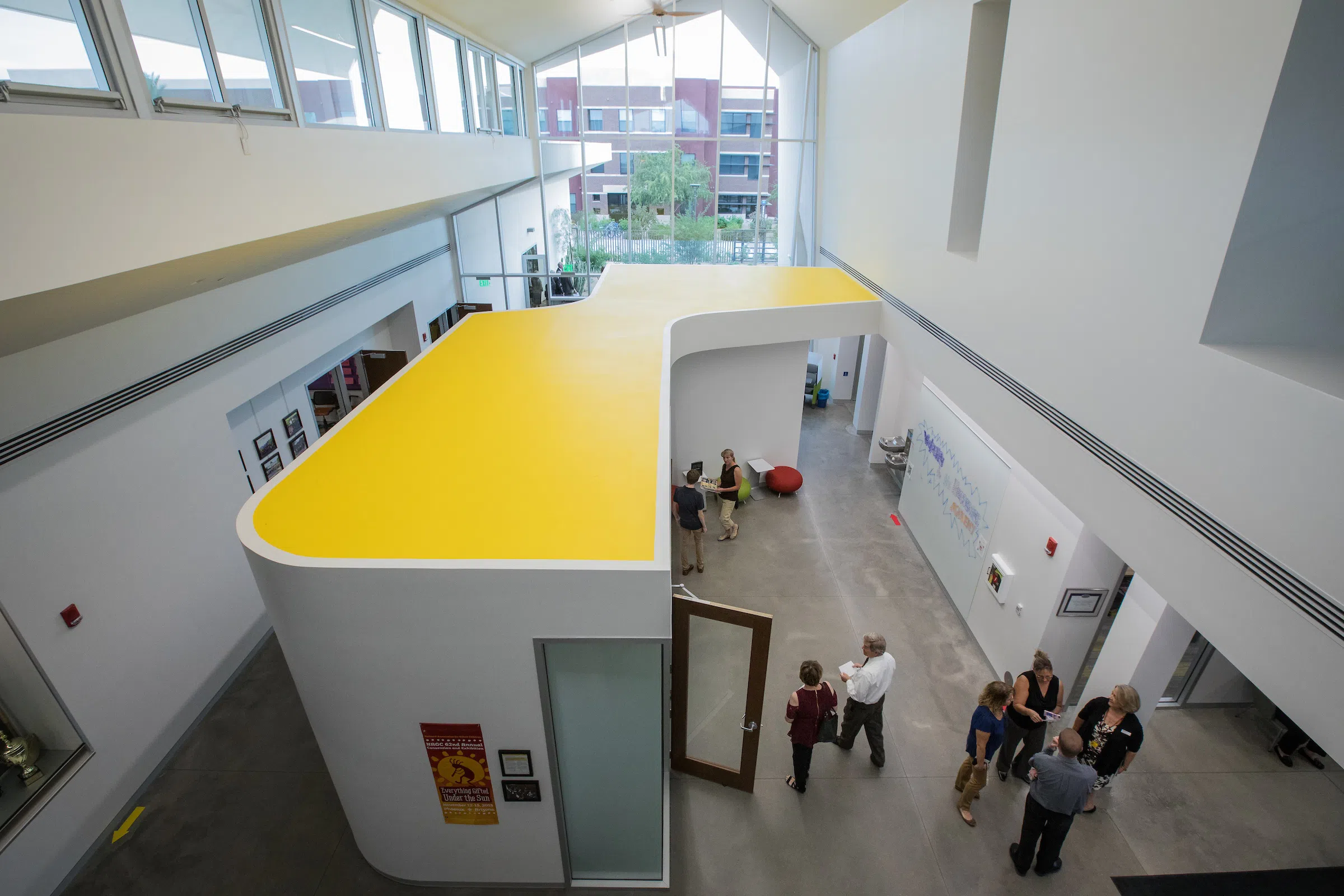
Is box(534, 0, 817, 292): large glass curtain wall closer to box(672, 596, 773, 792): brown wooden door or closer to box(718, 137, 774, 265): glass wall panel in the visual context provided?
box(718, 137, 774, 265): glass wall panel

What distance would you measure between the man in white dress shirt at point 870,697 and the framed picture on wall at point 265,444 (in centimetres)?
644

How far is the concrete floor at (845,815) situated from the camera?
4254mm

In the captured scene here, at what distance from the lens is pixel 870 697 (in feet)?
15.8

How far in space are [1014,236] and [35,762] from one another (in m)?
8.03

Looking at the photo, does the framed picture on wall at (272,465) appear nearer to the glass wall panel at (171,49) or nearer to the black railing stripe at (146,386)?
the black railing stripe at (146,386)

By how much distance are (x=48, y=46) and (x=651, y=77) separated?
11544 millimetres

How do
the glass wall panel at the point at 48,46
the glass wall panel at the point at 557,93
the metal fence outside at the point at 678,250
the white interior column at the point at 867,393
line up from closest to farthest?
the glass wall panel at the point at 48,46 < the white interior column at the point at 867,393 < the glass wall panel at the point at 557,93 < the metal fence outside at the point at 678,250

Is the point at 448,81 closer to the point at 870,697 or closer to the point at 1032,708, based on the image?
the point at 870,697

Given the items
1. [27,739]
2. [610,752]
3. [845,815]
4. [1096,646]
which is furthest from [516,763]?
[1096,646]

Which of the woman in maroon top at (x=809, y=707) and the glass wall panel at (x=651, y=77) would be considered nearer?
the woman in maroon top at (x=809, y=707)

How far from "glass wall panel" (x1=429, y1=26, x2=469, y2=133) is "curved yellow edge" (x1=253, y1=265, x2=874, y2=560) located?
11.2 ft

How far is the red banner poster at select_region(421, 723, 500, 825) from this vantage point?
357 centimetres

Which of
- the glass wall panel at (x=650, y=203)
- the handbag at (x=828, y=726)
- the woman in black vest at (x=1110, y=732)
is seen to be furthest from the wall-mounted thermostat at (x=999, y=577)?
the glass wall panel at (x=650, y=203)

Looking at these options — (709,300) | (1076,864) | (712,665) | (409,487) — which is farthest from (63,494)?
(1076,864)
